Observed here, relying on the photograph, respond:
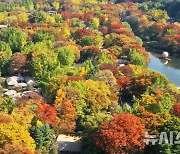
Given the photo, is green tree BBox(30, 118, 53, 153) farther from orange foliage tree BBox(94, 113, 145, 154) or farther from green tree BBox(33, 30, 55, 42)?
green tree BBox(33, 30, 55, 42)

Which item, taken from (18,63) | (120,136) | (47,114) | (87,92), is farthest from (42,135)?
(18,63)

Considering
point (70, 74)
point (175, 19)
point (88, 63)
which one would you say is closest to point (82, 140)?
point (70, 74)

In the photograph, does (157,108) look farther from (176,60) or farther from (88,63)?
(176,60)

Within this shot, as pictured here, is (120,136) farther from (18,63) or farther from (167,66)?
(167,66)

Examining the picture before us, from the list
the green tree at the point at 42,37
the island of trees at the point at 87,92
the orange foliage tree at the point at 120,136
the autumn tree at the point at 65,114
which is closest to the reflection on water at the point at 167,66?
the island of trees at the point at 87,92

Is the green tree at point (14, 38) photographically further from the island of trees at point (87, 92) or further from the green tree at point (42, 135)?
the green tree at point (42, 135)

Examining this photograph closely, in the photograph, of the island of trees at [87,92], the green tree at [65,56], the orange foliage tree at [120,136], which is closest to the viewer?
the orange foliage tree at [120,136]

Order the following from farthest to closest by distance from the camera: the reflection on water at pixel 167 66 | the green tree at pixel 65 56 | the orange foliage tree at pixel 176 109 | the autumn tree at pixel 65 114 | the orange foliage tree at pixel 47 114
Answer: the reflection on water at pixel 167 66
the green tree at pixel 65 56
the autumn tree at pixel 65 114
the orange foliage tree at pixel 47 114
the orange foliage tree at pixel 176 109
